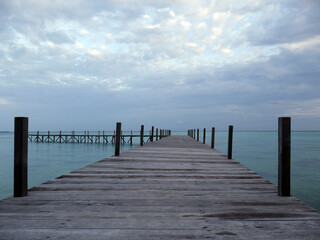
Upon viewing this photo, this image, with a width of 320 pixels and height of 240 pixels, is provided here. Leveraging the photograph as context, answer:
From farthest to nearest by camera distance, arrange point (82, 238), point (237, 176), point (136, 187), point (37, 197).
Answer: point (237, 176)
point (136, 187)
point (37, 197)
point (82, 238)

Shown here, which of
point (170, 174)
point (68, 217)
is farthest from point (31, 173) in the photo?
point (68, 217)

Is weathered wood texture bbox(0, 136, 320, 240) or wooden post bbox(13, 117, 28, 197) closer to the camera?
weathered wood texture bbox(0, 136, 320, 240)

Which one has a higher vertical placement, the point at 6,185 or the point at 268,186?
the point at 268,186

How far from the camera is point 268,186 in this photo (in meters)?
3.65

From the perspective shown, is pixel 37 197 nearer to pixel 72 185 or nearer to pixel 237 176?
pixel 72 185

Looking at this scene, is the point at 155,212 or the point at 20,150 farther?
the point at 20,150

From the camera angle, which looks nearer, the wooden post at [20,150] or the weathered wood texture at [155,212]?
the weathered wood texture at [155,212]

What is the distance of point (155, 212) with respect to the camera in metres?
2.47

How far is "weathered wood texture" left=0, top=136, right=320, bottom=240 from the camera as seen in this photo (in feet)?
6.60

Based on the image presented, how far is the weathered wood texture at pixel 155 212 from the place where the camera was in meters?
2.01

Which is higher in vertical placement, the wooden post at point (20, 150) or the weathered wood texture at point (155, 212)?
the wooden post at point (20, 150)

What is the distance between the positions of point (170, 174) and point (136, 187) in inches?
47.5

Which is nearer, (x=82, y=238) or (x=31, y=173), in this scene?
(x=82, y=238)

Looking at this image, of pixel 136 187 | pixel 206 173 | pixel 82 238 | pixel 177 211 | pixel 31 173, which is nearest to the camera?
pixel 82 238
